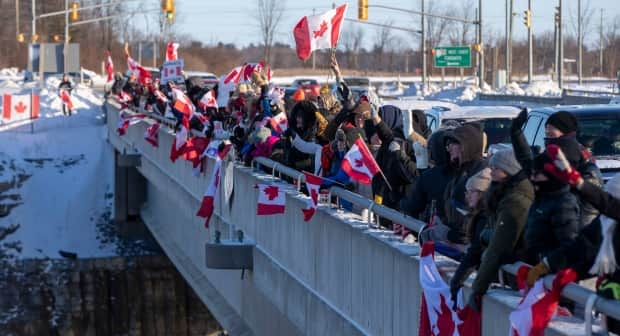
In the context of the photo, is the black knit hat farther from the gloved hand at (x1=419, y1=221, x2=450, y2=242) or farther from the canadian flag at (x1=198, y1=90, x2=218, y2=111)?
the canadian flag at (x1=198, y1=90, x2=218, y2=111)

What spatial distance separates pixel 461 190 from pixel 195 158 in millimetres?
11247

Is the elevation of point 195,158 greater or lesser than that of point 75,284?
greater

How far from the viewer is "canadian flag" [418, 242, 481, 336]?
7086mm

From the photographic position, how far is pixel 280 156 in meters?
14.6

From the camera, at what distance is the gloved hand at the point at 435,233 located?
7.91 metres

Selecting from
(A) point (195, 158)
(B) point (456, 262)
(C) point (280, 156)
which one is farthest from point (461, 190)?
(A) point (195, 158)

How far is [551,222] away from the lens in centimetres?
618

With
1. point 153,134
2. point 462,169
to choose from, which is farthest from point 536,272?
point 153,134

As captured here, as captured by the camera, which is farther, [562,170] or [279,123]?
[279,123]

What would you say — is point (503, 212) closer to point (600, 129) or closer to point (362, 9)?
point (600, 129)

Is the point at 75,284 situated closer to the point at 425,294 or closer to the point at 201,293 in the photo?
the point at 201,293

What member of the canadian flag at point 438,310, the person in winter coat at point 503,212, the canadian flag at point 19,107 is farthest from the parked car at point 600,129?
the canadian flag at point 19,107

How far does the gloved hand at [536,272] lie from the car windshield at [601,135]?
6651 mm

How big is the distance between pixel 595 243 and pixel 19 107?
133 feet
